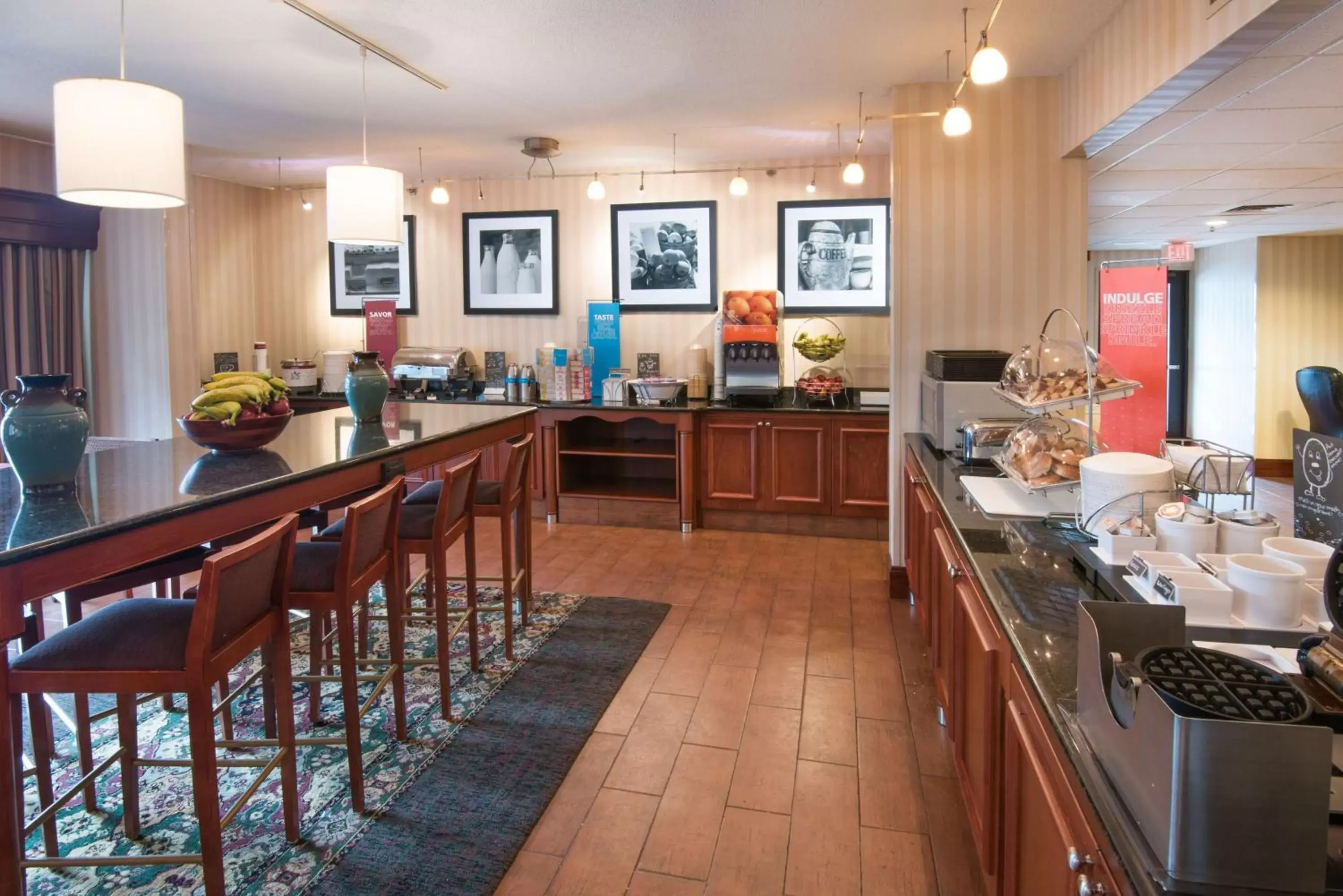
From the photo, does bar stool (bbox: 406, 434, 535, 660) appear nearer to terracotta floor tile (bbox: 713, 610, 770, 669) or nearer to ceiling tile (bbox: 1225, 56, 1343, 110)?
terracotta floor tile (bbox: 713, 610, 770, 669)

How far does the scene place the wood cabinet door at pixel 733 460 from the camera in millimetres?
5520

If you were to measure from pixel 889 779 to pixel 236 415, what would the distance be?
2320 millimetres

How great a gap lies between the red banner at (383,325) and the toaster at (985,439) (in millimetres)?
4890

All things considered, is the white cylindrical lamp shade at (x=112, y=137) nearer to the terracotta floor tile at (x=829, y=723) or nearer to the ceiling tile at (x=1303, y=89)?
the terracotta floor tile at (x=829, y=723)

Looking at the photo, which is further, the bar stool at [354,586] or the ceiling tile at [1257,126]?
the ceiling tile at [1257,126]

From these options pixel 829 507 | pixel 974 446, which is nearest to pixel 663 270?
pixel 829 507

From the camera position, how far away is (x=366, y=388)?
3.34 m

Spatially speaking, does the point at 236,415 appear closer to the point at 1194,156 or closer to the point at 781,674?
the point at 781,674

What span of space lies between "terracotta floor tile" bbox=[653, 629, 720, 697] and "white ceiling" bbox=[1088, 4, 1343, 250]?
9.36ft

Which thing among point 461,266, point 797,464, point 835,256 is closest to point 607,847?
point 797,464

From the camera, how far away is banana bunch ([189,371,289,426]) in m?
2.57

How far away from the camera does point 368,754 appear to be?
2.62 m

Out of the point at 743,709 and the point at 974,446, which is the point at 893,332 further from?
the point at 743,709

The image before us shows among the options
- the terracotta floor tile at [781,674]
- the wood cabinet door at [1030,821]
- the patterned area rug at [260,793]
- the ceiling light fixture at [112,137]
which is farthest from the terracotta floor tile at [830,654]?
the ceiling light fixture at [112,137]
